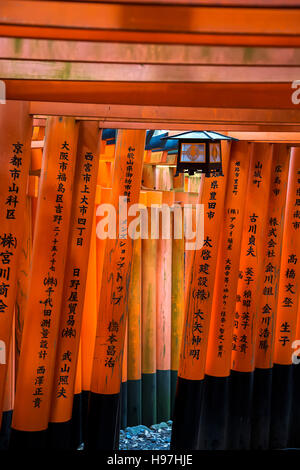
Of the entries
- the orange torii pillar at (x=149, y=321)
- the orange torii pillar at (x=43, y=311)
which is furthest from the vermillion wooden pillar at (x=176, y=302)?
the orange torii pillar at (x=43, y=311)

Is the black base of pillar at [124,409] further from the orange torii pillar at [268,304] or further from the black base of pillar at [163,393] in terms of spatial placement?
the orange torii pillar at [268,304]

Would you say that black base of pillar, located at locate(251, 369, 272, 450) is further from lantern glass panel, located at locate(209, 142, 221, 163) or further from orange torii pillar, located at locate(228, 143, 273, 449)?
lantern glass panel, located at locate(209, 142, 221, 163)

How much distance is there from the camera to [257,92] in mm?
4664

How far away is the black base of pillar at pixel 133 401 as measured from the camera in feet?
36.9

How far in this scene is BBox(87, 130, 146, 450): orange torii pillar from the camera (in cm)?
724

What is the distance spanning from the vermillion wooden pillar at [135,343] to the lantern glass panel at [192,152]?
437 centimetres

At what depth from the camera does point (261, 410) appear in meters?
8.60

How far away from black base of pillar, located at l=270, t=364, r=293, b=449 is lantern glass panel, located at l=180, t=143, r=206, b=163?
3.95 meters

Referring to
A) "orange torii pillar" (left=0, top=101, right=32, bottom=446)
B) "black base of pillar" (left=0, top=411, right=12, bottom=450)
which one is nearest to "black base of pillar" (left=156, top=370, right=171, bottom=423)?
"black base of pillar" (left=0, top=411, right=12, bottom=450)

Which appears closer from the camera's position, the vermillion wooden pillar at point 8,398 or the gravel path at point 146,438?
the vermillion wooden pillar at point 8,398

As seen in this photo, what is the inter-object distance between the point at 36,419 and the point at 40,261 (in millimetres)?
1592

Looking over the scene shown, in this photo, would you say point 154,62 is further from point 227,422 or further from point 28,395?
point 227,422

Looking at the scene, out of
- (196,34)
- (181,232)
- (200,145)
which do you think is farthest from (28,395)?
(181,232)

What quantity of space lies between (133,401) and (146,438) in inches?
29.9
